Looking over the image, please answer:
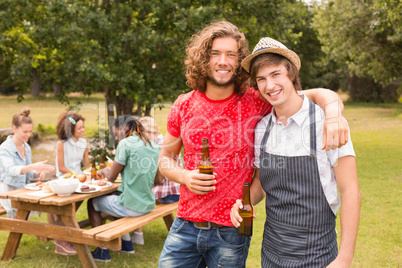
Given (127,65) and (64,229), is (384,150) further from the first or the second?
(64,229)

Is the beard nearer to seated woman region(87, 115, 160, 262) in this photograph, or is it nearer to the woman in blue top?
seated woman region(87, 115, 160, 262)

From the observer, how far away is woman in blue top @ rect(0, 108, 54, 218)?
5.55 meters

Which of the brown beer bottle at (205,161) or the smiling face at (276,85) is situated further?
the brown beer bottle at (205,161)

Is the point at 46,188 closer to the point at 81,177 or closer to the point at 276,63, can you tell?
the point at 81,177

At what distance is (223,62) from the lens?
9.09ft

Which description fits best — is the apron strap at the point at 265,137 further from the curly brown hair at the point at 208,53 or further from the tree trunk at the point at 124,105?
the tree trunk at the point at 124,105

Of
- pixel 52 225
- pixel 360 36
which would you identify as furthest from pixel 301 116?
pixel 360 36

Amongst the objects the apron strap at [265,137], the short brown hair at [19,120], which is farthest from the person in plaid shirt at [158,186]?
the apron strap at [265,137]

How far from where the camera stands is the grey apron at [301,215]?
233cm

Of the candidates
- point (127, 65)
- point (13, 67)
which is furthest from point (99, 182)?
point (13, 67)

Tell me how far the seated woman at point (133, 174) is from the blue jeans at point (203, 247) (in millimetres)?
2470

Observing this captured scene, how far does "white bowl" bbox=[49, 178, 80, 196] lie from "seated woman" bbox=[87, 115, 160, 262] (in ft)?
1.76

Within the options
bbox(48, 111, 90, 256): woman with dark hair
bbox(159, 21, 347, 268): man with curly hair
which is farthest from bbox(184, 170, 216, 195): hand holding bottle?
bbox(48, 111, 90, 256): woman with dark hair

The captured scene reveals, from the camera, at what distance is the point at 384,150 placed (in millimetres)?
13758
